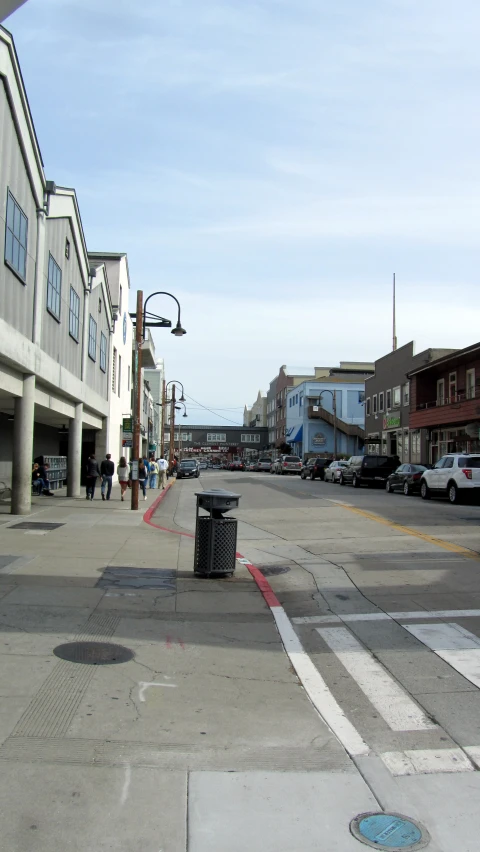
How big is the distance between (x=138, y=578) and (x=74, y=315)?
48.7ft

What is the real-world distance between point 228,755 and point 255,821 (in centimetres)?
81

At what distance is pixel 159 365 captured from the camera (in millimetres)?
80438

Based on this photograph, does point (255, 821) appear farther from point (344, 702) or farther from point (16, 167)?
point (16, 167)

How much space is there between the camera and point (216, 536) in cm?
1006

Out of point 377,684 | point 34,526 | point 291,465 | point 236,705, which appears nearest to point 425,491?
point 34,526

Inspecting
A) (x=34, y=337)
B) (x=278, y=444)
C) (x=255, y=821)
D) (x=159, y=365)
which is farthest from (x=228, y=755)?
(x=278, y=444)

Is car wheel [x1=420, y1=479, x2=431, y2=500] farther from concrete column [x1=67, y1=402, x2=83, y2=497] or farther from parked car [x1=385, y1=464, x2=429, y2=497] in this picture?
concrete column [x1=67, y1=402, x2=83, y2=497]

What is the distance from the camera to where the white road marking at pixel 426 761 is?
423cm

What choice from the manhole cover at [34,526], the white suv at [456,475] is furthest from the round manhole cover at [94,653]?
the white suv at [456,475]

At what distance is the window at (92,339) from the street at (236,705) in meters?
16.1

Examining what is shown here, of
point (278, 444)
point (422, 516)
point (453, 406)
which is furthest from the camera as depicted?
point (278, 444)

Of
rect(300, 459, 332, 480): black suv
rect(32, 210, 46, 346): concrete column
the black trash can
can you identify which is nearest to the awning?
rect(300, 459, 332, 480): black suv

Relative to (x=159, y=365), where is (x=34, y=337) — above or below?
below

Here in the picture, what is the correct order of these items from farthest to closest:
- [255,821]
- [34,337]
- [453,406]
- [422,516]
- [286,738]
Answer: [453,406], [422,516], [34,337], [286,738], [255,821]
